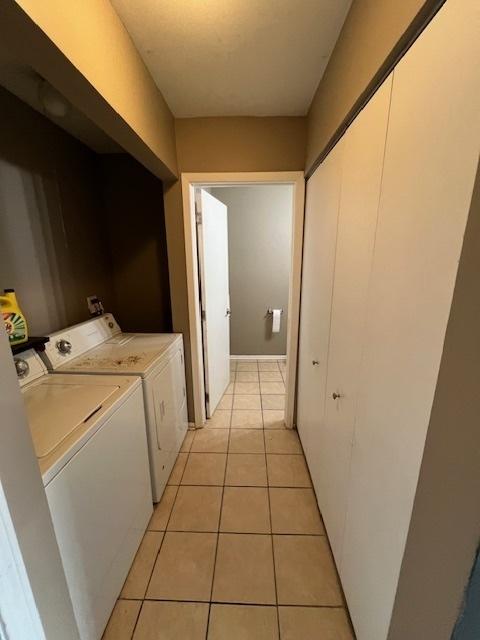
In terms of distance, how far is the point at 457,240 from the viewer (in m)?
0.51

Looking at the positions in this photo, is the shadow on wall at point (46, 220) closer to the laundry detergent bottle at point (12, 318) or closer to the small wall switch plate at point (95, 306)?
the small wall switch plate at point (95, 306)

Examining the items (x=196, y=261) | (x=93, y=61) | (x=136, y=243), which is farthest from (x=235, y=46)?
(x=136, y=243)

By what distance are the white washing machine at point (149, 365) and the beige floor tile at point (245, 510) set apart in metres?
0.43

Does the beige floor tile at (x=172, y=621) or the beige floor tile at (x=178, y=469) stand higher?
the beige floor tile at (x=178, y=469)

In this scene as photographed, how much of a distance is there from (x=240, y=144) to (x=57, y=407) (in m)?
1.92

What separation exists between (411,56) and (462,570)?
1.19 metres

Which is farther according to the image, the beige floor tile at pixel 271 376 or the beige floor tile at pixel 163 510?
the beige floor tile at pixel 271 376

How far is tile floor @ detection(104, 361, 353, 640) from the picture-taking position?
109 centimetres

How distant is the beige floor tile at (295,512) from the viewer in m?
1.47

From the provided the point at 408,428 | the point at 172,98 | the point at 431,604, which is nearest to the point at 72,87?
the point at 172,98

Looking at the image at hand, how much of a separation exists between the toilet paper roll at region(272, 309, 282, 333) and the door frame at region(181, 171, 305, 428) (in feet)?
4.60

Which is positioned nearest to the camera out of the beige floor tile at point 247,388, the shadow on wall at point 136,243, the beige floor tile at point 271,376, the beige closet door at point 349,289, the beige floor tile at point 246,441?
the beige closet door at point 349,289

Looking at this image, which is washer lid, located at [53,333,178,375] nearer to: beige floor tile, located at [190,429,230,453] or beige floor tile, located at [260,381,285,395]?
beige floor tile, located at [190,429,230,453]

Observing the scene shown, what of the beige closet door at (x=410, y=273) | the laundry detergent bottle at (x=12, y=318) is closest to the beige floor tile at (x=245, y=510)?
the beige closet door at (x=410, y=273)
